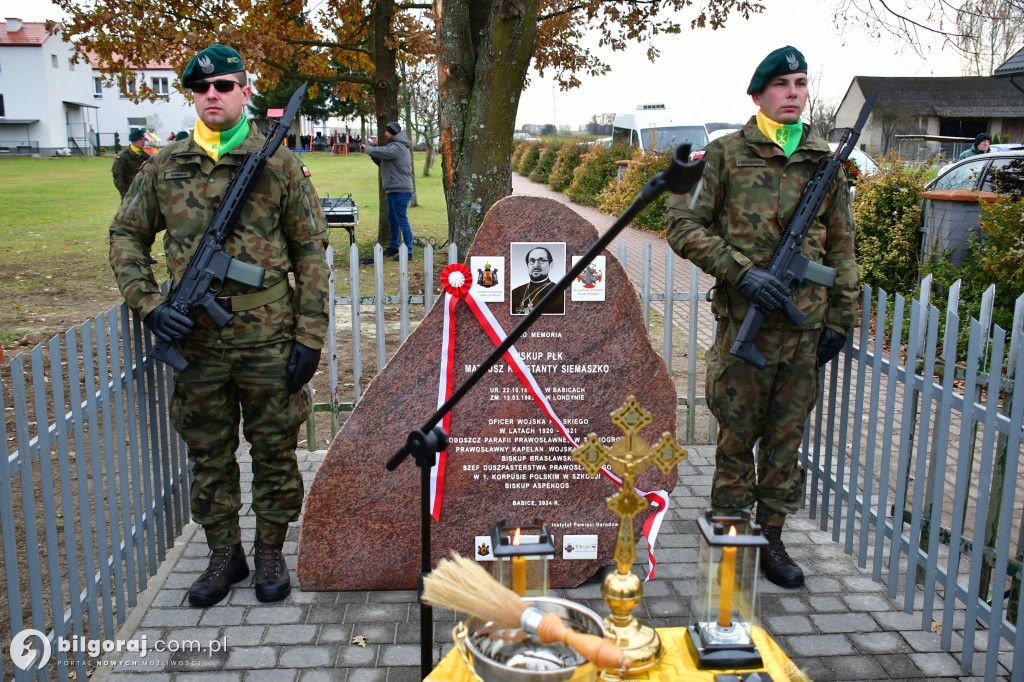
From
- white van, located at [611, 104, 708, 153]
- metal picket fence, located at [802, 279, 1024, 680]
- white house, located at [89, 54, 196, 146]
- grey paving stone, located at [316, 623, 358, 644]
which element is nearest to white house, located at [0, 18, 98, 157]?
white house, located at [89, 54, 196, 146]

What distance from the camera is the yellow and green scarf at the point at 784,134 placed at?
380 cm

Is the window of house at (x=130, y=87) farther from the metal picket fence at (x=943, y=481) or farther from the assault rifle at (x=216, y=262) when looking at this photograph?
the metal picket fence at (x=943, y=481)

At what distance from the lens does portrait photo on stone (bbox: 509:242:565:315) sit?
3.83 m

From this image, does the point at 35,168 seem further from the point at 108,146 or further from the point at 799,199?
the point at 799,199

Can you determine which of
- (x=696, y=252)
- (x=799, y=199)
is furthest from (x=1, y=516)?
(x=799, y=199)

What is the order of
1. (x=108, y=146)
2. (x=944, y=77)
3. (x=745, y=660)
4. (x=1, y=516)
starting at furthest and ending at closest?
(x=108, y=146) → (x=944, y=77) → (x=1, y=516) → (x=745, y=660)

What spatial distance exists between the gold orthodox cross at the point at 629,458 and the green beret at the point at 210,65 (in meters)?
2.43

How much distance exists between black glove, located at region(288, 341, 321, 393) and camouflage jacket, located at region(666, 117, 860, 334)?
1.76 metres

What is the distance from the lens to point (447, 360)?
12.6ft

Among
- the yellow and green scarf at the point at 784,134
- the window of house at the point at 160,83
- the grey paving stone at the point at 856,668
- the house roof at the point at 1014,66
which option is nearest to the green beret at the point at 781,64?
the yellow and green scarf at the point at 784,134

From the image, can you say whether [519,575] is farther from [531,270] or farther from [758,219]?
[758,219]

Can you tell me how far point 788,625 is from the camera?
3.68m

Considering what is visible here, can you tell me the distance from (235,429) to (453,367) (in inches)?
41.8

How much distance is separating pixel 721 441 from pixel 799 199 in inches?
46.7
